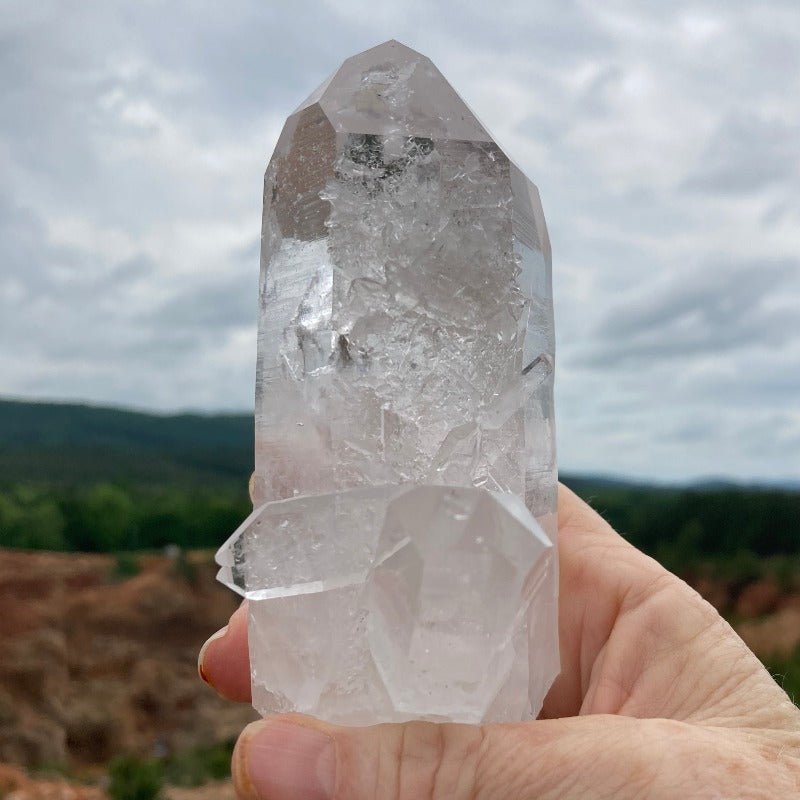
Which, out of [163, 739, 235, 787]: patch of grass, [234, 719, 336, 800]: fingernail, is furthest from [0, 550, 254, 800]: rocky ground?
[234, 719, 336, 800]: fingernail

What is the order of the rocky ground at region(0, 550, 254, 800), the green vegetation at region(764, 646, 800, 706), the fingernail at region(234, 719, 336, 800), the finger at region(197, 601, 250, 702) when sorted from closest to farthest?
the fingernail at region(234, 719, 336, 800) < the finger at region(197, 601, 250, 702) < the green vegetation at region(764, 646, 800, 706) < the rocky ground at region(0, 550, 254, 800)

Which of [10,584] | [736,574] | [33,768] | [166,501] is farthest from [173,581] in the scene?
[736,574]

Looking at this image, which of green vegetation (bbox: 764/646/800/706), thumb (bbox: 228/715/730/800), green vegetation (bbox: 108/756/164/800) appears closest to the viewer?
thumb (bbox: 228/715/730/800)

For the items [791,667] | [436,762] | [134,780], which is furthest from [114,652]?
[436,762]

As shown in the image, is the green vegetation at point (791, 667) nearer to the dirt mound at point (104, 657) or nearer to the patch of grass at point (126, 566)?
the dirt mound at point (104, 657)

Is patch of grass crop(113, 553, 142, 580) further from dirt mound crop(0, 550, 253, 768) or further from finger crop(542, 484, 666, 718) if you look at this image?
finger crop(542, 484, 666, 718)

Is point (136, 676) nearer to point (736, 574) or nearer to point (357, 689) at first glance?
point (736, 574)

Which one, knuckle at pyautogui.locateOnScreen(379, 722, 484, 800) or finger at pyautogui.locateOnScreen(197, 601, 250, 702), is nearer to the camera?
knuckle at pyautogui.locateOnScreen(379, 722, 484, 800)
